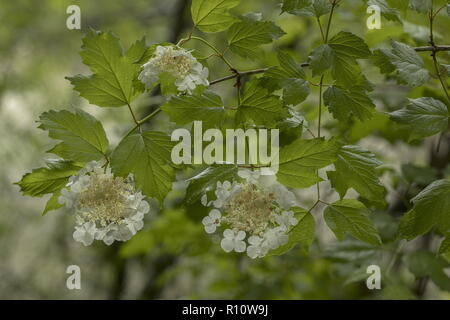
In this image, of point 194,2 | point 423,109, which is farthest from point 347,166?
point 194,2

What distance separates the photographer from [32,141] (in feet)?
8.04

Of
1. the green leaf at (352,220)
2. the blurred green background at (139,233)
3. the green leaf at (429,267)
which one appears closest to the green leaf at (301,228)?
the green leaf at (352,220)

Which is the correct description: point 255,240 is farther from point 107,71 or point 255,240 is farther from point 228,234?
point 107,71

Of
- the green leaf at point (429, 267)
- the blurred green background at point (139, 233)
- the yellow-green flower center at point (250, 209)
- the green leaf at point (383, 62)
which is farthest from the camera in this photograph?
the blurred green background at point (139, 233)

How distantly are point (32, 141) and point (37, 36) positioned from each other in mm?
703

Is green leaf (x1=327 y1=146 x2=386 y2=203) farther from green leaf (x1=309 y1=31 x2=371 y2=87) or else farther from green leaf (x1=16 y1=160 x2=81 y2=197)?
green leaf (x1=16 y1=160 x2=81 y2=197)

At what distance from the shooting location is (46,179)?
0.59 metres

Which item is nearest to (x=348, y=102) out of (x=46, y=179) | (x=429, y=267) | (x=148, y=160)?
(x=148, y=160)

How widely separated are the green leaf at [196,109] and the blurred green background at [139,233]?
2.08 ft

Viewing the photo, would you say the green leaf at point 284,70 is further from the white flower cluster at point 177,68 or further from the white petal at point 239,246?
the white petal at point 239,246

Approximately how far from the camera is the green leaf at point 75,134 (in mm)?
582

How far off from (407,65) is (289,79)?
16cm

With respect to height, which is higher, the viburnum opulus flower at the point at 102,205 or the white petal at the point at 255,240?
the viburnum opulus flower at the point at 102,205

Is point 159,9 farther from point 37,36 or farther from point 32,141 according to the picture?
point 32,141
